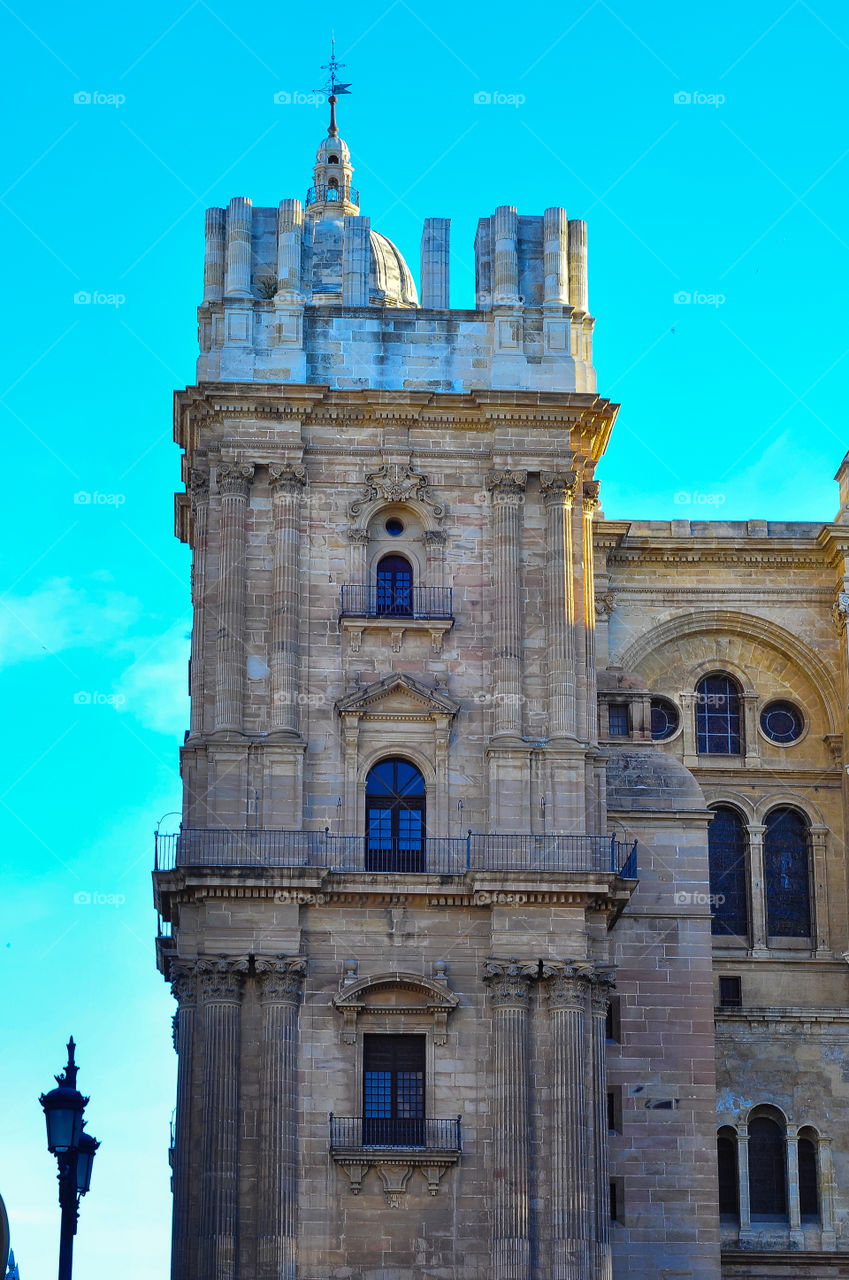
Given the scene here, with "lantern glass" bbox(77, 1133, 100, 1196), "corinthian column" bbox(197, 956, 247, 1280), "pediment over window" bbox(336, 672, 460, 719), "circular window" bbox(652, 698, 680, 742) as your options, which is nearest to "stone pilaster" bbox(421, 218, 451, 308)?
"pediment over window" bbox(336, 672, 460, 719)

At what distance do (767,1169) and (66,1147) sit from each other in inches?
1217

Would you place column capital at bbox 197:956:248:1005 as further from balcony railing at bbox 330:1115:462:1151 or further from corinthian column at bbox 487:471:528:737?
corinthian column at bbox 487:471:528:737

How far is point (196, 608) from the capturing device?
50.5 metres

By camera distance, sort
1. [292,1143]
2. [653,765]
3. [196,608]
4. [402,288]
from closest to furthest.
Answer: [292,1143], [196,608], [653,765], [402,288]

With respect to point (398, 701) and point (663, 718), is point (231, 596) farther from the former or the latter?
point (663, 718)

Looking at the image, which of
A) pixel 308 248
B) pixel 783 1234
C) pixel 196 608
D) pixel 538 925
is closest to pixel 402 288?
pixel 308 248

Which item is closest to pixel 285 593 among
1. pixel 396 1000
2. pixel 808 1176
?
pixel 396 1000

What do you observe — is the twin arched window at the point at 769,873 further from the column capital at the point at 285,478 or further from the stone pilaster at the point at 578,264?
the column capital at the point at 285,478

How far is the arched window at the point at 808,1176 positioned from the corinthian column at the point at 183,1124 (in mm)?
15691

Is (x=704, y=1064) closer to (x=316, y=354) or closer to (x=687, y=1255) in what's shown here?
(x=687, y=1255)

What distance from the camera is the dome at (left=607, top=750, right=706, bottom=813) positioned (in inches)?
2080

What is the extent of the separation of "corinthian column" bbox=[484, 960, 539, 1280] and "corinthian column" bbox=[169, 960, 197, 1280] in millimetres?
6085

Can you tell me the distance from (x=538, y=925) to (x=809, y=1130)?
11318 millimetres

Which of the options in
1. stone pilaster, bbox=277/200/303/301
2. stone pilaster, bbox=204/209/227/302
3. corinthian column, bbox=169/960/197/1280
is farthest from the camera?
stone pilaster, bbox=204/209/227/302
